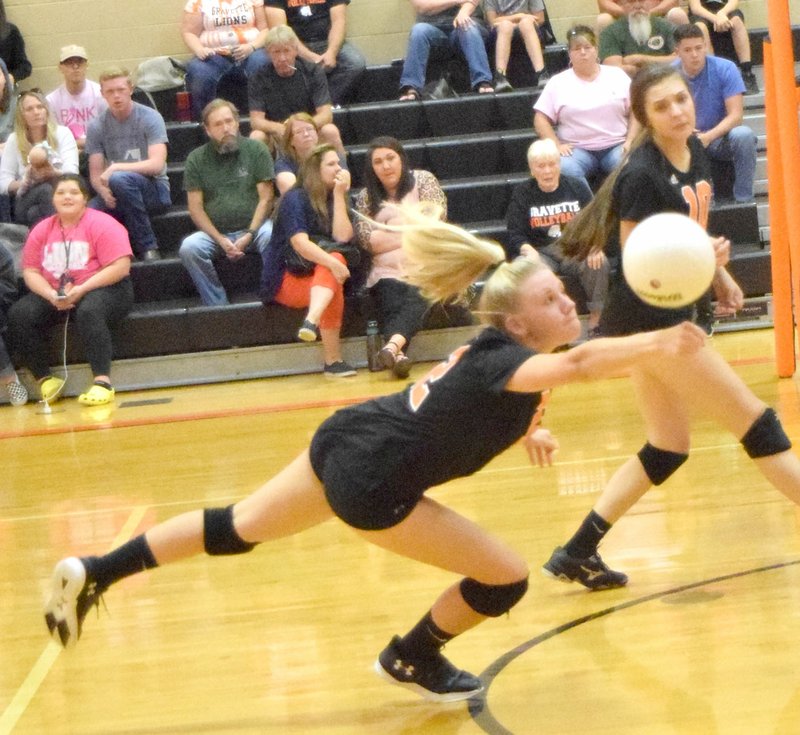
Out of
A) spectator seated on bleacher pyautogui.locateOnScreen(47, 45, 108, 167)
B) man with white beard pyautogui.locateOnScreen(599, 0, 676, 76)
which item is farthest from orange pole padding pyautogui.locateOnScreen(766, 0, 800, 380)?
spectator seated on bleacher pyautogui.locateOnScreen(47, 45, 108, 167)

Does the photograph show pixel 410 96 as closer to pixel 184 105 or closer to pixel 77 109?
pixel 184 105

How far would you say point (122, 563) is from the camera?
3438mm

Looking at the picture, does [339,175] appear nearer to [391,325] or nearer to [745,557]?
[391,325]

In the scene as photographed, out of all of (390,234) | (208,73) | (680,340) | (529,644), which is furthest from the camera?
(208,73)

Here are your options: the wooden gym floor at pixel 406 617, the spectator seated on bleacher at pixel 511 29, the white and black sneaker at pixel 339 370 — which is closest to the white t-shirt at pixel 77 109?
the white and black sneaker at pixel 339 370

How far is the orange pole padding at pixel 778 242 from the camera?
6988 millimetres

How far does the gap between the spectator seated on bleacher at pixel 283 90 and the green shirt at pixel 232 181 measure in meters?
0.50

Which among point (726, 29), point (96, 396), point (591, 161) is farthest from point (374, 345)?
point (726, 29)

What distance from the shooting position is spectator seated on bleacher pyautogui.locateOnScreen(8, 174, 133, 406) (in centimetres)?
843

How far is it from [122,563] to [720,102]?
23.1 ft

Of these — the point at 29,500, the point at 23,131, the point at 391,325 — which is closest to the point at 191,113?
the point at 23,131

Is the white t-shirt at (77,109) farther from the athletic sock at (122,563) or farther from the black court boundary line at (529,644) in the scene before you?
the black court boundary line at (529,644)

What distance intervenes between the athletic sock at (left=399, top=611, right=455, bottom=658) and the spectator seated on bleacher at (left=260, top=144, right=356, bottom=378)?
5.09 meters

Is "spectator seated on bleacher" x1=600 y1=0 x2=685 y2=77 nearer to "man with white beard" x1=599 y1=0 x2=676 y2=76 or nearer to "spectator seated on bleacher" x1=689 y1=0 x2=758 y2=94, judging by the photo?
"man with white beard" x1=599 y1=0 x2=676 y2=76
